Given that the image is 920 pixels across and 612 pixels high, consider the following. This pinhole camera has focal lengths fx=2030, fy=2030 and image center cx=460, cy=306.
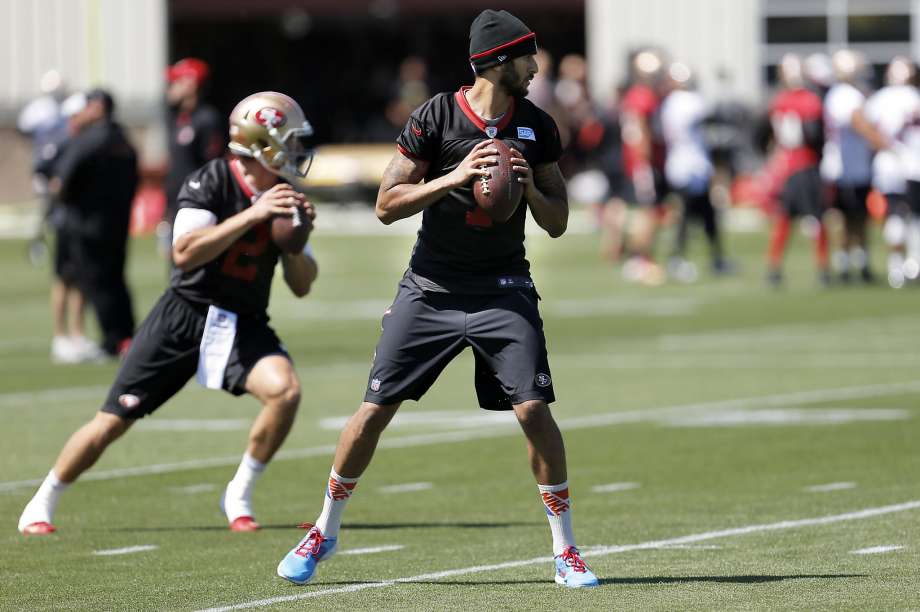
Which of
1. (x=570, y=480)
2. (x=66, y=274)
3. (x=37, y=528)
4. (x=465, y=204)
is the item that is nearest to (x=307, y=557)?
(x=465, y=204)

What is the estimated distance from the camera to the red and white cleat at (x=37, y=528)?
28.7 ft

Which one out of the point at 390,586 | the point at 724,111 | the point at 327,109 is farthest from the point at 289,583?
the point at 327,109

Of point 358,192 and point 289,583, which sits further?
point 358,192

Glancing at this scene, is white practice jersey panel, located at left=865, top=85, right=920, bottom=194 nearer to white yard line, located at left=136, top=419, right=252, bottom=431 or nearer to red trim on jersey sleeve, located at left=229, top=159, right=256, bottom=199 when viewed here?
white yard line, located at left=136, top=419, right=252, bottom=431

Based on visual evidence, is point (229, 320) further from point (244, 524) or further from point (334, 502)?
point (334, 502)

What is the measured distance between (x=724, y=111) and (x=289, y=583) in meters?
32.1

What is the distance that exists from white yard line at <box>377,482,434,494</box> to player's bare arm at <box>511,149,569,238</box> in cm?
278

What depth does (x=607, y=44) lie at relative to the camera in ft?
137

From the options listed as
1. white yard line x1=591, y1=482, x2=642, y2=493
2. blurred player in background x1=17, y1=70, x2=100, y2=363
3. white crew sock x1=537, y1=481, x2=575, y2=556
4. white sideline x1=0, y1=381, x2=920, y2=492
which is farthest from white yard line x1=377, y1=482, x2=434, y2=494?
blurred player in background x1=17, y1=70, x2=100, y2=363

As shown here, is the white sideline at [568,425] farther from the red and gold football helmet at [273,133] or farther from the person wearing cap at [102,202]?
the person wearing cap at [102,202]

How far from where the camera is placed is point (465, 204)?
7.33 meters

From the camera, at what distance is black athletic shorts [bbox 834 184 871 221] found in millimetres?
21078

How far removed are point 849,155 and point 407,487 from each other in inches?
478

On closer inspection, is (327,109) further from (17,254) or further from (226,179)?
(226,179)
